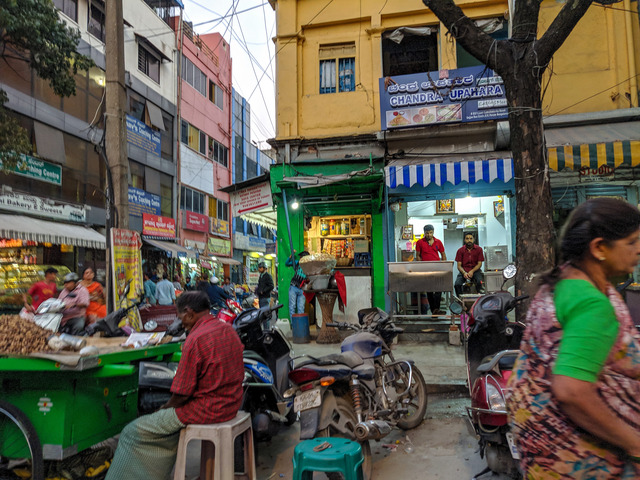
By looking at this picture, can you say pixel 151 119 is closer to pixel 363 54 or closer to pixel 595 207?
pixel 363 54

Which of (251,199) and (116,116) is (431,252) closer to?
(251,199)

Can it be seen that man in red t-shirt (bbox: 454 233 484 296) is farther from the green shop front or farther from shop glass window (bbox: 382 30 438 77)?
shop glass window (bbox: 382 30 438 77)

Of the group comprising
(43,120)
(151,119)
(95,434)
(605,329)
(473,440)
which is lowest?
(473,440)

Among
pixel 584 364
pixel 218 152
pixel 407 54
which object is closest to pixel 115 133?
pixel 584 364

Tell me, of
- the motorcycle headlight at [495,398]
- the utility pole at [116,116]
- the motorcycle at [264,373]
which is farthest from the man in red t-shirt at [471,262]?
the utility pole at [116,116]

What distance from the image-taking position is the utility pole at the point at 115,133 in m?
5.73

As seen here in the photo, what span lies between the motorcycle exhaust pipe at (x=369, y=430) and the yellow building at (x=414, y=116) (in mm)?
6246

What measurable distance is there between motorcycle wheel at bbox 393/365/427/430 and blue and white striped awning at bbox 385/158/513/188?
16.2 ft

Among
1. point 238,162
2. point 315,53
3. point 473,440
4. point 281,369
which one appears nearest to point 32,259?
point 315,53

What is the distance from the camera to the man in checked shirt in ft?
9.12

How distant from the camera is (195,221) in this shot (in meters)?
24.5

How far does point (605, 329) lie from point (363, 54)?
36.7 feet

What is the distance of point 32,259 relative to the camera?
1430 centimetres

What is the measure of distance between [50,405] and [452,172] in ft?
25.5
